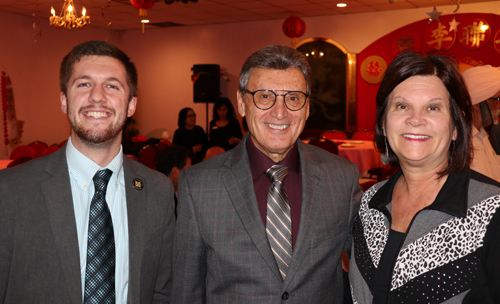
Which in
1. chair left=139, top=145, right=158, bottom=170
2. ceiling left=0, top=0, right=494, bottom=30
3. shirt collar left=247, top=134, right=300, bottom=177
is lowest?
chair left=139, top=145, right=158, bottom=170

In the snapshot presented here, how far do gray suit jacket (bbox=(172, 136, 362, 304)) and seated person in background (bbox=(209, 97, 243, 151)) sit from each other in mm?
5676

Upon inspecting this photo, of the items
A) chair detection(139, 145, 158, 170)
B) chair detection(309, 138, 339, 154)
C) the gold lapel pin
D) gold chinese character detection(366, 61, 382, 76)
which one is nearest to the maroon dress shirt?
the gold lapel pin

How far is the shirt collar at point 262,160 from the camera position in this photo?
5.77ft

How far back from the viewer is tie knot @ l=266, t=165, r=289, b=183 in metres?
1.73

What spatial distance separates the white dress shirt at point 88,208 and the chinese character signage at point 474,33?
29.7 ft

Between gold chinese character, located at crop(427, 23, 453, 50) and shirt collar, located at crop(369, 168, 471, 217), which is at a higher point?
gold chinese character, located at crop(427, 23, 453, 50)

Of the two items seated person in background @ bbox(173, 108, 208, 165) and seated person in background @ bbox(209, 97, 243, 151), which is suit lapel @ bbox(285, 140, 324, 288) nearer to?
seated person in background @ bbox(209, 97, 243, 151)

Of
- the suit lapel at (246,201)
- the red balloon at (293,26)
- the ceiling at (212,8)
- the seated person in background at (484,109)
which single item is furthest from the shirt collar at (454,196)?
the ceiling at (212,8)

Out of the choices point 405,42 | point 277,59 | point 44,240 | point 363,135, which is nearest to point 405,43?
point 405,42

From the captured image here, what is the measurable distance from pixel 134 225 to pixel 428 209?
1097 mm

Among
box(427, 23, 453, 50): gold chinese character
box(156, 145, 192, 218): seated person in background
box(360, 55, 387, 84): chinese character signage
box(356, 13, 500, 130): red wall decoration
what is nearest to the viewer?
box(156, 145, 192, 218): seated person in background

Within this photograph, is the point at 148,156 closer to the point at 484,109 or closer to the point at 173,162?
the point at 173,162

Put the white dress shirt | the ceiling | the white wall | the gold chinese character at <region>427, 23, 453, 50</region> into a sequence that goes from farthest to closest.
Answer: the white wall < the gold chinese character at <region>427, 23, 453, 50</region> < the ceiling < the white dress shirt

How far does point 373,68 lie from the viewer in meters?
9.77
